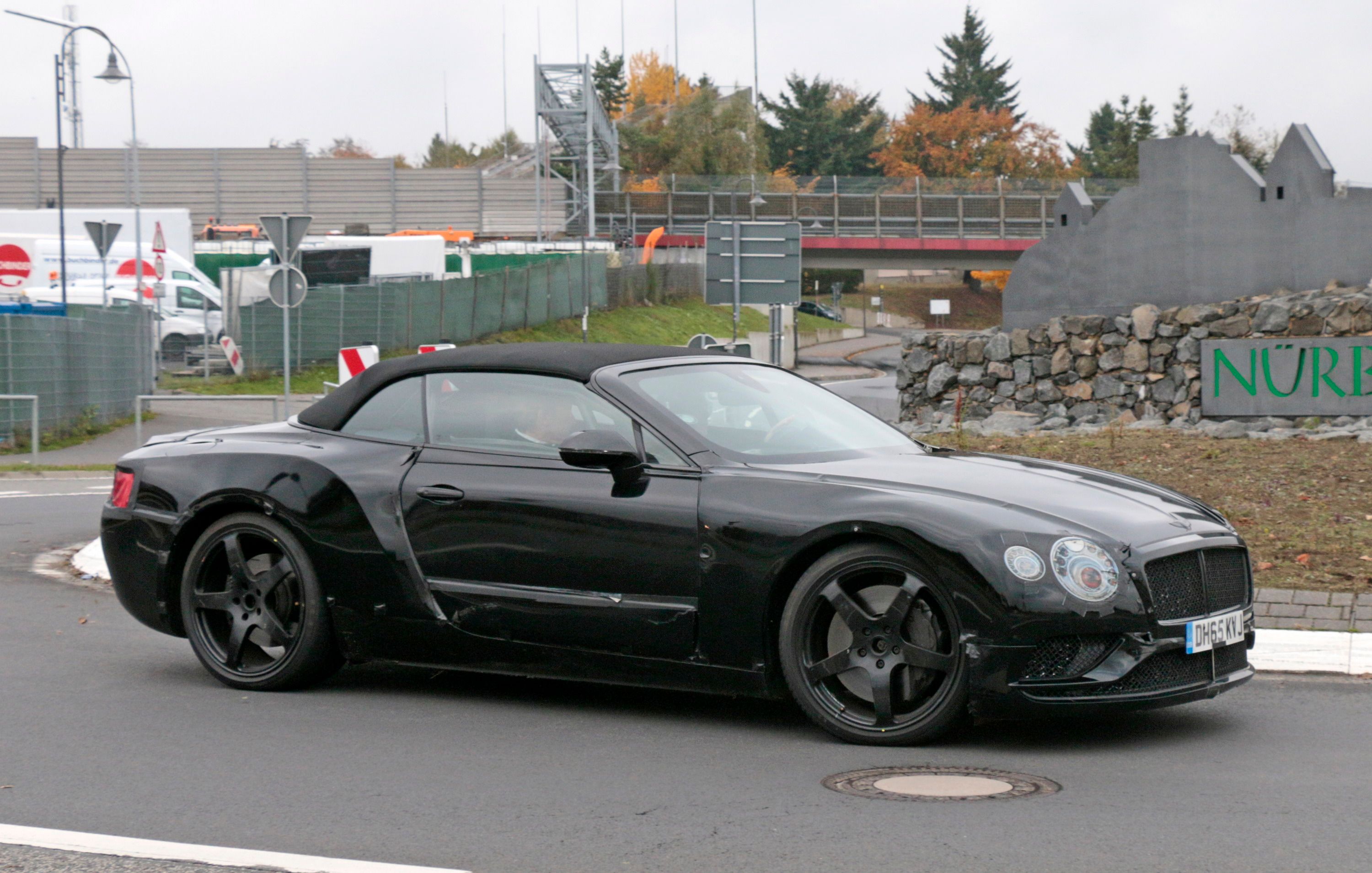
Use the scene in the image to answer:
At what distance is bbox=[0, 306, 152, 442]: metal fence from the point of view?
23.0 meters

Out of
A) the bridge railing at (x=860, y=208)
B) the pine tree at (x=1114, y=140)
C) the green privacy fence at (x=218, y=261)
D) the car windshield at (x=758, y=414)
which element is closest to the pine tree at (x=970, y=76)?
the pine tree at (x=1114, y=140)

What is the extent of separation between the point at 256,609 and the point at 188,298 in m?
32.3

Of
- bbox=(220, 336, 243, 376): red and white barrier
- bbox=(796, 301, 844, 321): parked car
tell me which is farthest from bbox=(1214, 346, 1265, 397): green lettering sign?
bbox=(796, 301, 844, 321): parked car

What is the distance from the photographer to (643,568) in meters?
6.16

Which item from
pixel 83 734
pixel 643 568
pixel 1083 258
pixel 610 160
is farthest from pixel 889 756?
pixel 610 160

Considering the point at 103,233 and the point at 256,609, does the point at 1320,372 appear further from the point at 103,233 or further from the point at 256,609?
the point at 103,233

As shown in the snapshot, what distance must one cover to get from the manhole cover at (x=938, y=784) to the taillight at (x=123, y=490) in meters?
3.71

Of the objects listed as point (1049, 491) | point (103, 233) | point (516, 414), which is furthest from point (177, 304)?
point (1049, 491)

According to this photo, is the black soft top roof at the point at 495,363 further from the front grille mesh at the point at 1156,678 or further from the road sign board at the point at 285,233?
the road sign board at the point at 285,233

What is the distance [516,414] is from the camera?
6.74 metres

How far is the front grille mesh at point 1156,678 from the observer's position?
18.4ft

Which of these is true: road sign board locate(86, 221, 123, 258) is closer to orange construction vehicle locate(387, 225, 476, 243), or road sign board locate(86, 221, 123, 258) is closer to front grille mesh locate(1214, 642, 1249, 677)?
front grille mesh locate(1214, 642, 1249, 677)

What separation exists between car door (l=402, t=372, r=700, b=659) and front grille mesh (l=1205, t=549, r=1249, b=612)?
181 centimetres

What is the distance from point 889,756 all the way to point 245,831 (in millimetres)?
2144
